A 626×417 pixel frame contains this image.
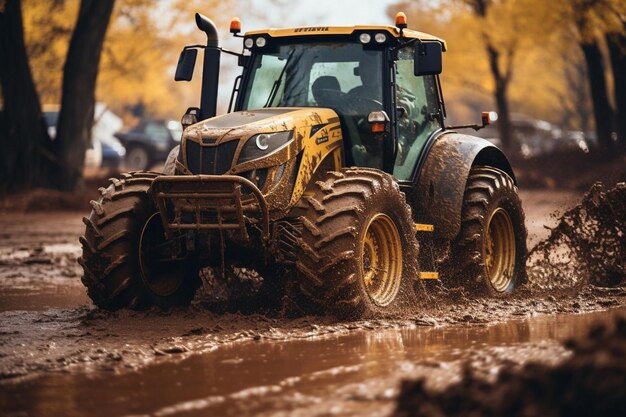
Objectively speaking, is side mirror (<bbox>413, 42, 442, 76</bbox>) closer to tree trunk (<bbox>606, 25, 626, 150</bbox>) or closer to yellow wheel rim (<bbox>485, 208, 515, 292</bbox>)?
yellow wheel rim (<bbox>485, 208, 515, 292</bbox>)

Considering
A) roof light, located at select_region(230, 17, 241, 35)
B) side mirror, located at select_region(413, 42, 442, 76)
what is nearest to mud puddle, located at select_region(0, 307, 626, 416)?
side mirror, located at select_region(413, 42, 442, 76)

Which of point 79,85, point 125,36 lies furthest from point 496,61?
point 79,85

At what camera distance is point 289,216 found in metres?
10.1

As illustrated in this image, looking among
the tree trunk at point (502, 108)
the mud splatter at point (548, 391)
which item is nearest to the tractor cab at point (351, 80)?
the mud splatter at point (548, 391)

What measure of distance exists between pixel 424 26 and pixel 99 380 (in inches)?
1345

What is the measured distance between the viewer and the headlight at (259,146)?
32.6ft

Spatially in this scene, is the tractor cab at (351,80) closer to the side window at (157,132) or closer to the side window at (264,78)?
the side window at (264,78)

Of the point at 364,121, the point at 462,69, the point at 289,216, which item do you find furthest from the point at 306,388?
the point at 462,69

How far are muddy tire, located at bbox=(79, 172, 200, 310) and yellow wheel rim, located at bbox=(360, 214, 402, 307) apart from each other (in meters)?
1.94

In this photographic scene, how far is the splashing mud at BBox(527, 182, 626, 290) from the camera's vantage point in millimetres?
12523

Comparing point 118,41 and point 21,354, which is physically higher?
point 118,41

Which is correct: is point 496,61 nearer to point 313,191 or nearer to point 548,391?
point 313,191

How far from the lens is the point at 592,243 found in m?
12.7

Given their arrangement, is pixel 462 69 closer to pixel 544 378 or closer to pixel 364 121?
pixel 364 121
